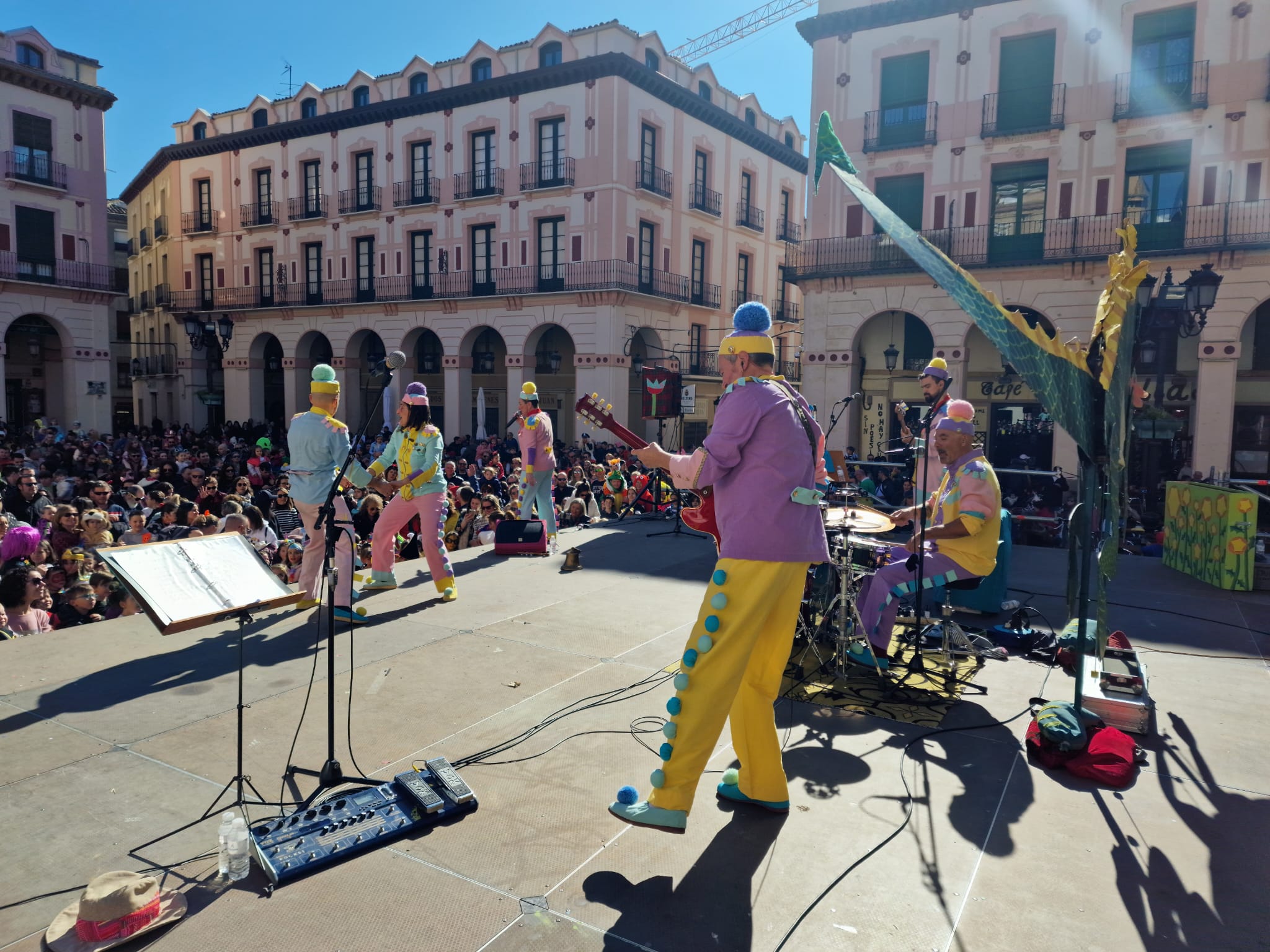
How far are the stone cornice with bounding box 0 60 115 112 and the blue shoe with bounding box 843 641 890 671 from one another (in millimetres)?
32617

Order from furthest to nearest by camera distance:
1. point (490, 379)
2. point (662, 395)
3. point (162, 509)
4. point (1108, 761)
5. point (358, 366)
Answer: point (358, 366) < point (490, 379) < point (662, 395) < point (162, 509) < point (1108, 761)

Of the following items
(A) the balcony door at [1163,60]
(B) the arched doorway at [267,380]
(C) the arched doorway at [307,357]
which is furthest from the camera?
(B) the arched doorway at [267,380]

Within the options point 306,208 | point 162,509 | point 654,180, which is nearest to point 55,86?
point 306,208

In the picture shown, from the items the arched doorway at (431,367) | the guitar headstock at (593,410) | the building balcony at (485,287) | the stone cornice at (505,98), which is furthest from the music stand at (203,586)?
the arched doorway at (431,367)

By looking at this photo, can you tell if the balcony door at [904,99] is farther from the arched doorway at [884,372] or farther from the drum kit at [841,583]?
the drum kit at [841,583]

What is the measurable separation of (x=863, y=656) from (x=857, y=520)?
1.11 meters

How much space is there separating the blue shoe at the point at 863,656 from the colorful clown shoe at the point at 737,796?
2325 millimetres

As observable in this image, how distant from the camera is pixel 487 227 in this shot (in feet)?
96.5

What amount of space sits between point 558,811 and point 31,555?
6.65 m

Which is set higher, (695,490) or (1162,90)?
(1162,90)

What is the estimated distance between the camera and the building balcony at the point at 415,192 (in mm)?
30156

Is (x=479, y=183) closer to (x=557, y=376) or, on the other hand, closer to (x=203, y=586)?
(x=557, y=376)

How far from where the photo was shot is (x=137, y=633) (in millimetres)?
6820

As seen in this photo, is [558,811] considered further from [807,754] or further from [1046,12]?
[1046,12]
